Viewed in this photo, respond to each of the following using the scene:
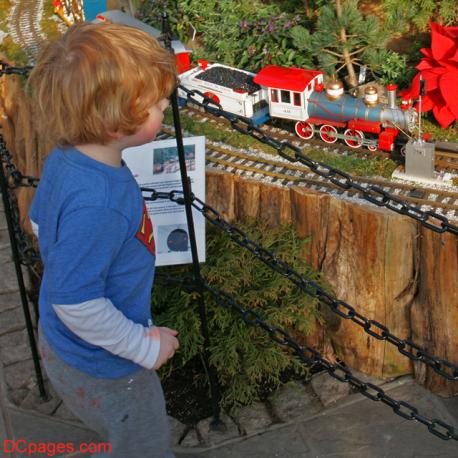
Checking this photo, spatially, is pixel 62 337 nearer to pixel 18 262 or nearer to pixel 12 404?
pixel 18 262

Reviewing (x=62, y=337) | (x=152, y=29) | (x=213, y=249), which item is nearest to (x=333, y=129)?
(x=213, y=249)

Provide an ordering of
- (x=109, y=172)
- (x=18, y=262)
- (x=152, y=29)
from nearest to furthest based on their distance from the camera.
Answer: (x=109, y=172), (x=18, y=262), (x=152, y=29)

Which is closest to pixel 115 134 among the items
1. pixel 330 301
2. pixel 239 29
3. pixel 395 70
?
pixel 330 301

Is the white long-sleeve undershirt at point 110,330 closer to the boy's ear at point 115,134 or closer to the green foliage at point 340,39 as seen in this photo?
the boy's ear at point 115,134

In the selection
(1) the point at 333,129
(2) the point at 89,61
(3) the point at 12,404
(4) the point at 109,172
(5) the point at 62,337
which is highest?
(2) the point at 89,61

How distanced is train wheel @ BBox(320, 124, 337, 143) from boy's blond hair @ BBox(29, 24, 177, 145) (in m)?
3.72

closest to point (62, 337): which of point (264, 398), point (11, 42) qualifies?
point (264, 398)

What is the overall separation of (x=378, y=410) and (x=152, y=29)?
4.13 meters

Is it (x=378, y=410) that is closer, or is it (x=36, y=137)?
(x=378, y=410)

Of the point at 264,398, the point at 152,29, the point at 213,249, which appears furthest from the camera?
the point at 152,29

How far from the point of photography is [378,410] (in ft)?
12.6

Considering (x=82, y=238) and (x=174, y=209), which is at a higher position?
(x=82, y=238)

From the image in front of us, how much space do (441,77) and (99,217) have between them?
387 centimetres

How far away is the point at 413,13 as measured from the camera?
5750 mm
